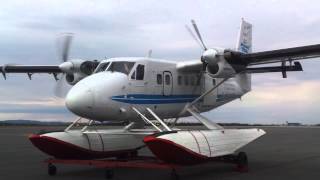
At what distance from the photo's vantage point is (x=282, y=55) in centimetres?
1577

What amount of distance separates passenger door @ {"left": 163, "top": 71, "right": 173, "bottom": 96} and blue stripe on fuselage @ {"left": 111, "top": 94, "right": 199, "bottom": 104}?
173mm

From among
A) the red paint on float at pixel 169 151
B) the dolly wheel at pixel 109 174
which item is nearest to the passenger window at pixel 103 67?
the dolly wheel at pixel 109 174

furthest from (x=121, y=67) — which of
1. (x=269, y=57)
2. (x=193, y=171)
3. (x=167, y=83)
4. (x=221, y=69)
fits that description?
(x=269, y=57)

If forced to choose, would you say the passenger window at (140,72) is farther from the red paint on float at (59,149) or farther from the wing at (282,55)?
the wing at (282,55)

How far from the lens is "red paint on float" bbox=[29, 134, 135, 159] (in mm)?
14915

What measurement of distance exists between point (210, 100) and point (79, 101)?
6.40 meters

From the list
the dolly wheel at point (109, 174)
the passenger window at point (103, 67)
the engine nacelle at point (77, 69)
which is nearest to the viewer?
the dolly wheel at point (109, 174)

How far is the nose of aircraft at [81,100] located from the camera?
1390cm

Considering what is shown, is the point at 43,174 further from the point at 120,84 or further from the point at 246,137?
the point at 246,137

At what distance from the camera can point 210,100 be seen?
18734 millimetres

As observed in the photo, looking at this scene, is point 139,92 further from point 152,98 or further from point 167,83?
point 167,83

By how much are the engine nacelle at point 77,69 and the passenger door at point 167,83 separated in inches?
131

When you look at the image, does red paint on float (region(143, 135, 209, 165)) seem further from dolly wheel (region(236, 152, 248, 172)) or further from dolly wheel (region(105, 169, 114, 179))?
dolly wheel (region(236, 152, 248, 172))

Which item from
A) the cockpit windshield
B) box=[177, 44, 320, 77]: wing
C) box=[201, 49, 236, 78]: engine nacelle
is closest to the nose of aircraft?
the cockpit windshield
